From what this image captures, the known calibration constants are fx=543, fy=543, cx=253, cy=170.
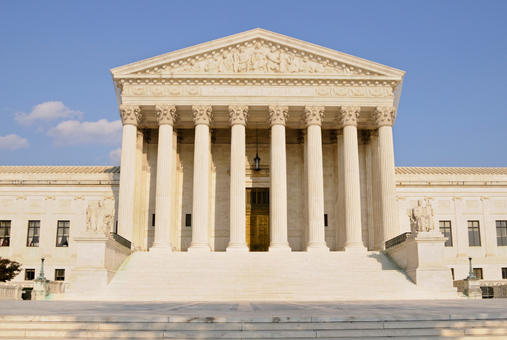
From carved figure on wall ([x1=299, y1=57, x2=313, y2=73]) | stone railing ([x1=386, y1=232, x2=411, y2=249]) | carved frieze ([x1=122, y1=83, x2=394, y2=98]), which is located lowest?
stone railing ([x1=386, y1=232, x2=411, y2=249])

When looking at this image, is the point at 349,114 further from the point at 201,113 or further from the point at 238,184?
the point at 201,113

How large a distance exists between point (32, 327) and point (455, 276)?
1536 inches

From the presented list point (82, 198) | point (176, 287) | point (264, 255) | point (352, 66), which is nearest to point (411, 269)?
point (264, 255)

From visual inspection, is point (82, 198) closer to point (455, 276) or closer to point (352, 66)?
point (352, 66)

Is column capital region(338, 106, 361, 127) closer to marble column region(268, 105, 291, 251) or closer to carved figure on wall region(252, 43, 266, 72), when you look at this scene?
marble column region(268, 105, 291, 251)

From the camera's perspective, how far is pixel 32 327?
47.8 feet

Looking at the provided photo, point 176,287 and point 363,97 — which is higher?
point 363,97

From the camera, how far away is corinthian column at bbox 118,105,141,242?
40.1 m

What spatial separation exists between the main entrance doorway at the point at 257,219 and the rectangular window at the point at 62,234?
1556 centimetres

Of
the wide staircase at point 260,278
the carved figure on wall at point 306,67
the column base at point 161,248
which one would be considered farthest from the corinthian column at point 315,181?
the column base at point 161,248

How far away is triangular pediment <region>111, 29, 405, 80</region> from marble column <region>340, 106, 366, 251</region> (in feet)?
11.0

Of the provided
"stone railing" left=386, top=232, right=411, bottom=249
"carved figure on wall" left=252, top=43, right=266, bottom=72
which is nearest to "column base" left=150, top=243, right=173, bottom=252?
"carved figure on wall" left=252, top=43, right=266, bottom=72

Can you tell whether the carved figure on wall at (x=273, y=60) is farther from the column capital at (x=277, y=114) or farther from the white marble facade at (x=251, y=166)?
the column capital at (x=277, y=114)

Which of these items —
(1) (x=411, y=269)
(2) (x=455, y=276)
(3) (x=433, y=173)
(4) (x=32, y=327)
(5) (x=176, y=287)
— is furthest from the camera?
(3) (x=433, y=173)
